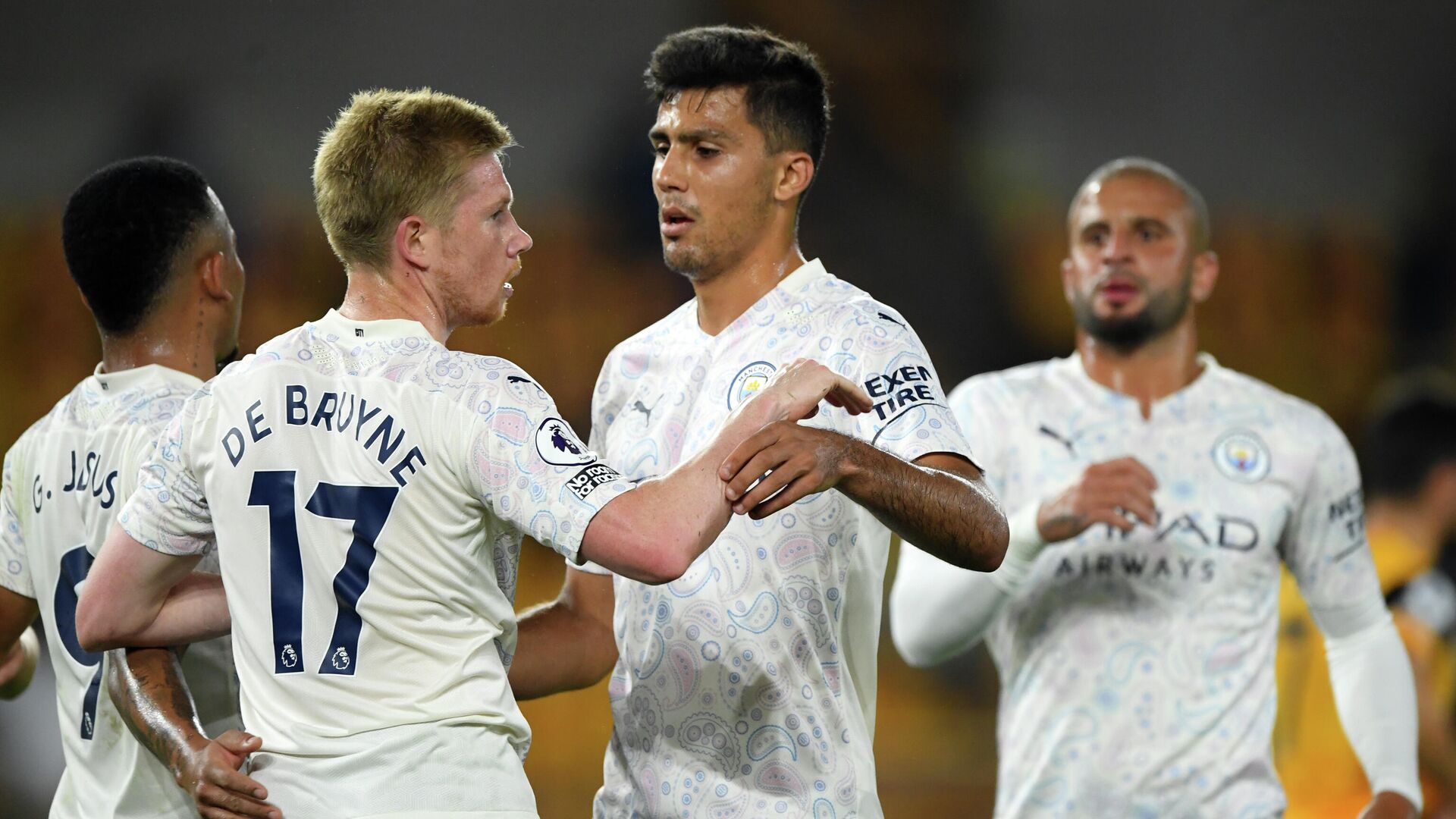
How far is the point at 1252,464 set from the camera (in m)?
3.68

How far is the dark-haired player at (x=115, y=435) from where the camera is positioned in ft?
8.45

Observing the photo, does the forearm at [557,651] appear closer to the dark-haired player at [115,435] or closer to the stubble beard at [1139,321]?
the dark-haired player at [115,435]

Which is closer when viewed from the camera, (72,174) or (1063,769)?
(1063,769)

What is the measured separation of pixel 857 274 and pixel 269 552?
5092 mm

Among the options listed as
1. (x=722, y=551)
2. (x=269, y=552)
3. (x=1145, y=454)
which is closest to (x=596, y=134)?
(x=1145, y=454)

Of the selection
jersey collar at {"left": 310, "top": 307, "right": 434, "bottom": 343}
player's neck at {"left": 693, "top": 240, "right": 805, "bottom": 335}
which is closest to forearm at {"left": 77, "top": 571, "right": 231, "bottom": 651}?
jersey collar at {"left": 310, "top": 307, "right": 434, "bottom": 343}

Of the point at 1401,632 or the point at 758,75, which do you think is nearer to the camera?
the point at 758,75

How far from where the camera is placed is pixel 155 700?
2217 mm

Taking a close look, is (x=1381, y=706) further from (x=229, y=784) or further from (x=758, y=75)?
(x=229, y=784)

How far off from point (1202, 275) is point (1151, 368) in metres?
0.34

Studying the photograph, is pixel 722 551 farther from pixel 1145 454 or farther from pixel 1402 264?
pixel 1402 264

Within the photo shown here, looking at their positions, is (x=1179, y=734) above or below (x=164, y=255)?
below

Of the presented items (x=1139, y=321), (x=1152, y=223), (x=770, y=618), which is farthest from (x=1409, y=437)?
(x=770, y=618)

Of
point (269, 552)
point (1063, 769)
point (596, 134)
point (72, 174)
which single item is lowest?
point (1063, 769)
